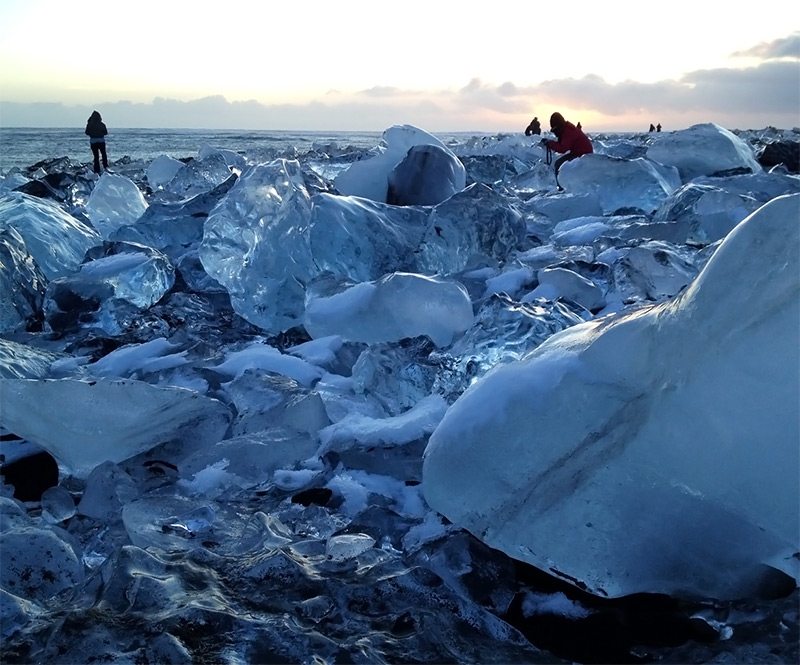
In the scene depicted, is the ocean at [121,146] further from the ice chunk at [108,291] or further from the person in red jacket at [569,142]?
the ice chunk at [108,291]

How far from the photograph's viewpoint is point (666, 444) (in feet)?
3.31

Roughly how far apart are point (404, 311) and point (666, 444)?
1304mm

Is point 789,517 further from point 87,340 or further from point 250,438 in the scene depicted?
point 87,340

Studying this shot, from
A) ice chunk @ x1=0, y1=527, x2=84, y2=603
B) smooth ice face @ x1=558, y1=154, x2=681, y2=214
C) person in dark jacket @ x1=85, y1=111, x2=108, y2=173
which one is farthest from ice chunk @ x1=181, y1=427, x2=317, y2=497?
person in dark jacket @ x1=85, y1=111, x2=108, y2=173

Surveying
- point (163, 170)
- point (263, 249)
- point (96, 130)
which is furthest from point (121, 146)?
point (263, 249)

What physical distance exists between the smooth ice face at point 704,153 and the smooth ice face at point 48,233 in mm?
4854

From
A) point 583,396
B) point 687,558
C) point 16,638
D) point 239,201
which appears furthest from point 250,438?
point 239,201

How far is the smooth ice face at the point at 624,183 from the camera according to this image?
16.2 feet

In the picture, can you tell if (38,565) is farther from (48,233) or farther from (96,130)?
(96,130)

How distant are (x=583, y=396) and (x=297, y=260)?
2.05 meters

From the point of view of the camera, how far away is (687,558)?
1024 millimetres

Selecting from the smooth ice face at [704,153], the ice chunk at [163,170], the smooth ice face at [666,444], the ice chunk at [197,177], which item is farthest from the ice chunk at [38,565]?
A: the ice chunk at [163,170]

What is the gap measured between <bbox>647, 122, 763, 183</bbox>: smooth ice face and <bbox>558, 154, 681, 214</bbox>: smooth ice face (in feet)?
3.61

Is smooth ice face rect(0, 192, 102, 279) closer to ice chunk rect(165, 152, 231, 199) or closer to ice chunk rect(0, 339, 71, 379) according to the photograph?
ice chunk rect(0, 339, 71, 379)
